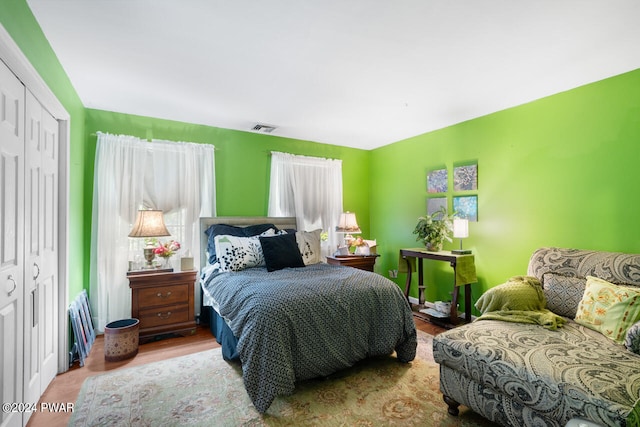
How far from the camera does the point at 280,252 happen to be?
3.21 m

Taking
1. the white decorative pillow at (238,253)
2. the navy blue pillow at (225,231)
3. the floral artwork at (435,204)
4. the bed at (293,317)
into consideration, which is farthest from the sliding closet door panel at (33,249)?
the floral artwork at (435,204)

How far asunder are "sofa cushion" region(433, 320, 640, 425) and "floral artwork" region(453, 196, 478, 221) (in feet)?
5.74

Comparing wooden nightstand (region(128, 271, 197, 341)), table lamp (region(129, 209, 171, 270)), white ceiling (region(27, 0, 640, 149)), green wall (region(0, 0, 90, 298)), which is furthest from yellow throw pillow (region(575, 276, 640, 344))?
green wall (region(0, 0, 90, 298))

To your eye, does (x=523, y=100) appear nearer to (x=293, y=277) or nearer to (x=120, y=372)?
(x=293, y=277)

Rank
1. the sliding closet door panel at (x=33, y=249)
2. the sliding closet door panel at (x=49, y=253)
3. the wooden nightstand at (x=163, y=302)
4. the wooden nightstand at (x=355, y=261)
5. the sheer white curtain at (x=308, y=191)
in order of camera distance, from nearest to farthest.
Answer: the sliding closet door panel at (x=33, y=249)
the sliding closet door panel at (x=49, y=253)
the wooden nightstand at (x=163, y=302)
the wooden nightstand at (x=355, y=261)
the sheer white curtain at (x=308, y=191)

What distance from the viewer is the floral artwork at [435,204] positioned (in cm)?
406

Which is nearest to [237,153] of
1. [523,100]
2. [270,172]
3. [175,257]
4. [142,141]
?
[270,172]

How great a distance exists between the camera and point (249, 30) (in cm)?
200

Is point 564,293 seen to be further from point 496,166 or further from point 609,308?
point 496,166

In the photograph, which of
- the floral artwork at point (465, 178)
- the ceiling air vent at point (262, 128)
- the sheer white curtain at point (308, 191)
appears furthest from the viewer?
the sheer white curtain at point (308, 191)

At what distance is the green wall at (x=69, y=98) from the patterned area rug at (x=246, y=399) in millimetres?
1110

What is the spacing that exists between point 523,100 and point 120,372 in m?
4.55

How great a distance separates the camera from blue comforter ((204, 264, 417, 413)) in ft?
6.53

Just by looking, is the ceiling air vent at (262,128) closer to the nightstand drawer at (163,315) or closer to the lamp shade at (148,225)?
the lamp shade at (148,225)
